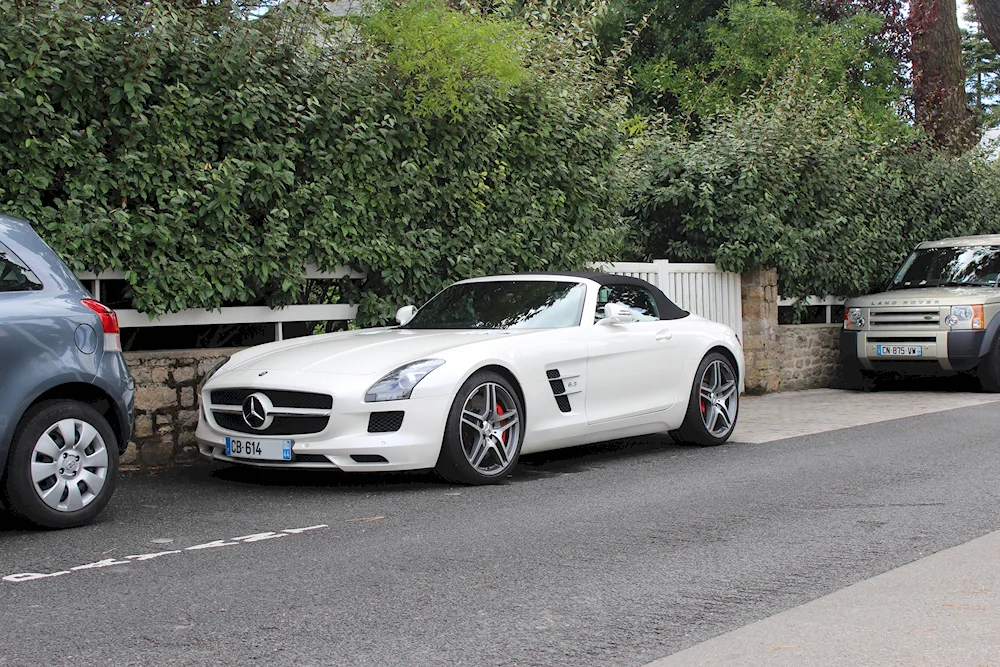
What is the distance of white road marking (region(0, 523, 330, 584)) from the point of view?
5.50 meters

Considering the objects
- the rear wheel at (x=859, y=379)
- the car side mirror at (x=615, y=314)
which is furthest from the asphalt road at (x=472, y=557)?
the rear wheel at (x=859, y=379)

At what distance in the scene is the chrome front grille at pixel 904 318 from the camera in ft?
51.5

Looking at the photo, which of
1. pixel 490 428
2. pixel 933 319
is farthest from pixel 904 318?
pixel 490 428

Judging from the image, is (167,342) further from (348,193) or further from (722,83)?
(722,83)

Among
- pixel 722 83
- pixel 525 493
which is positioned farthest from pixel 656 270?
pixel 722 83

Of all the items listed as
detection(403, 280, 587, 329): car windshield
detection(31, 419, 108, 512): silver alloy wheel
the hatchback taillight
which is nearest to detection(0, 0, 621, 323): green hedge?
detection(403, 280, 587, 329): car windshield

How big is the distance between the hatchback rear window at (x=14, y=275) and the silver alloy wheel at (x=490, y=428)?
110 inches

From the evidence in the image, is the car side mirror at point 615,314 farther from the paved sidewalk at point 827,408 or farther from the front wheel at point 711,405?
the paved sidewalk at point 827,408

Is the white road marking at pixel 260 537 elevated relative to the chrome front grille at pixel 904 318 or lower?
lower

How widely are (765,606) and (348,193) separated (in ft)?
21.1

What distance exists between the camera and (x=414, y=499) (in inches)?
300

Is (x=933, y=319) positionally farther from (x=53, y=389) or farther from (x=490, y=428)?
(x=53, y=389)

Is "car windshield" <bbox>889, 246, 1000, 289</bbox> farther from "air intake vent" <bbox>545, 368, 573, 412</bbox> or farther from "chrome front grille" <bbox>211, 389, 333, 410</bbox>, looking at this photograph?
"chrome front grille" <bbox>211, 389, 333, 410</bbox>

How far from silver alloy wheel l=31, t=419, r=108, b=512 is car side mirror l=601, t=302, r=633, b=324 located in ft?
13.1
